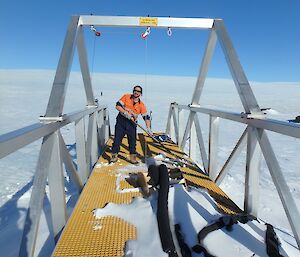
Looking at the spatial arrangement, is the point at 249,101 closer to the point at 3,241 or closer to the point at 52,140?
the point at 52,140

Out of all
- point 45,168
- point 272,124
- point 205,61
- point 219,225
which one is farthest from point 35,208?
point 205,61

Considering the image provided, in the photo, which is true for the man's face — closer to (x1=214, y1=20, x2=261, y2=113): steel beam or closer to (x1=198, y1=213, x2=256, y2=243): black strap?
(x1=214, y1=20, x2=261, y2=113): steel beam

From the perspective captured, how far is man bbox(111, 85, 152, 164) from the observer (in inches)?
194

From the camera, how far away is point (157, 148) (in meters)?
6.11

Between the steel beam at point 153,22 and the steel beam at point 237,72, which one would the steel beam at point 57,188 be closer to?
the steel beam at point 237,72

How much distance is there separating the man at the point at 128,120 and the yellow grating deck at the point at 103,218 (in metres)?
0.36

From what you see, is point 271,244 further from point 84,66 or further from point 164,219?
point 84,66

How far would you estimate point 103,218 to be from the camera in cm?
268

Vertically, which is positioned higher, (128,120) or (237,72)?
(237,72)

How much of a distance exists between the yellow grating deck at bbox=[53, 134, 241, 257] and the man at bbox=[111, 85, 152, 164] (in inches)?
14.3

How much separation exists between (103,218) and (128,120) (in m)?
2.56

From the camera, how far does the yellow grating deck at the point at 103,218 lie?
2.19 meters

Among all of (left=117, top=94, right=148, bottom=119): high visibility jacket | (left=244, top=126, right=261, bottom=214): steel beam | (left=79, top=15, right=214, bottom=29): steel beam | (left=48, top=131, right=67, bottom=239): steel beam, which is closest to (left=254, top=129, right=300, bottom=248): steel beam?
(left=244, top=126, right=261, bottom=214): steel beam

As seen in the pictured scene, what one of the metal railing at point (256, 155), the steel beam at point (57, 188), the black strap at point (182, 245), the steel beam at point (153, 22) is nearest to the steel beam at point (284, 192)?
the metal railing at point (256, 155)
